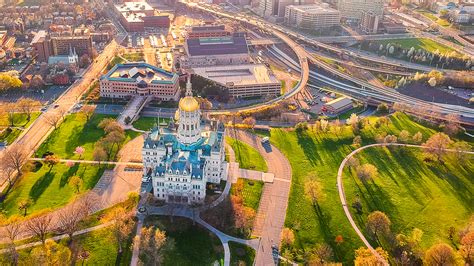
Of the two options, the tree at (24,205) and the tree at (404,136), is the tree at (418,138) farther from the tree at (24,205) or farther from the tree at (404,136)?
the tree at (24,205)

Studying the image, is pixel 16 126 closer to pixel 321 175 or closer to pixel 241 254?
pixel 241 254

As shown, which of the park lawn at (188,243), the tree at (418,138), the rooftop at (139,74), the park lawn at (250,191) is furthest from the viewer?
the rooftop at (139,74)

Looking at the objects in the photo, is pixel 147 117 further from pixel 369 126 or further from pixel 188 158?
pixel 369 126

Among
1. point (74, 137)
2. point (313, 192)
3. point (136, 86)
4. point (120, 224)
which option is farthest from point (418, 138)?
point (74, 137)

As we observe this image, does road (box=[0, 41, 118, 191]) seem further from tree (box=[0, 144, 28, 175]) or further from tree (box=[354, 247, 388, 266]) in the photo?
tree (box=[354, 247, 388, 266])

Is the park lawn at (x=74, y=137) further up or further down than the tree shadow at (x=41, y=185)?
further up

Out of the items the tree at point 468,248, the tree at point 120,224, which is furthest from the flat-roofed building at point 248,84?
the tree at point 468,248

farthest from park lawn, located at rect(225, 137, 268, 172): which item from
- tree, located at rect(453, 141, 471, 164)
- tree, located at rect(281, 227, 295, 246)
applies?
tree, located at rect(453, 141, 471, 164)
